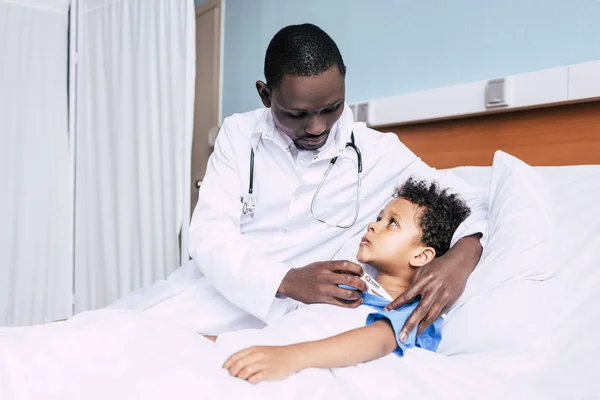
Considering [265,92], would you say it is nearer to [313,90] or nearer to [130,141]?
[313,90]

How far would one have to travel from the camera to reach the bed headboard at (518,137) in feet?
5.24

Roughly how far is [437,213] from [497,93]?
553mm

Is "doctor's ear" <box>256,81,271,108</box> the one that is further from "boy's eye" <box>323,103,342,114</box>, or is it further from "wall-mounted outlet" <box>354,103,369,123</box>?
"wall-mounted outlet" <box>354,103,369,123</box>

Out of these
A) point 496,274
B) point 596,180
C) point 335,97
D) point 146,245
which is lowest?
point 146,245

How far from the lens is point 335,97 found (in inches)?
55.2

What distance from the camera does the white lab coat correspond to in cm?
153

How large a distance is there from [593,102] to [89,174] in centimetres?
283

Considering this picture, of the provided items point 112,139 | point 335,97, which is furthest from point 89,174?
point 335,97

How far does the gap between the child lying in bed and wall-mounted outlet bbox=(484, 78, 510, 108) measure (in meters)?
0.42

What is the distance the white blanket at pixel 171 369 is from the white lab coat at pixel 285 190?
423 mm

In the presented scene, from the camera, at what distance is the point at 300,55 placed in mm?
1401

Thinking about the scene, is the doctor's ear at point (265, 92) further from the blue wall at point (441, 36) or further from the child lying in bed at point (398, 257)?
the blue wall at point (441, 36)

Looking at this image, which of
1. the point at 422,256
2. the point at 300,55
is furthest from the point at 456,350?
the point at 300,55

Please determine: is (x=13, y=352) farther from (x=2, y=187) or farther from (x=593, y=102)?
(x=2, y=187)
